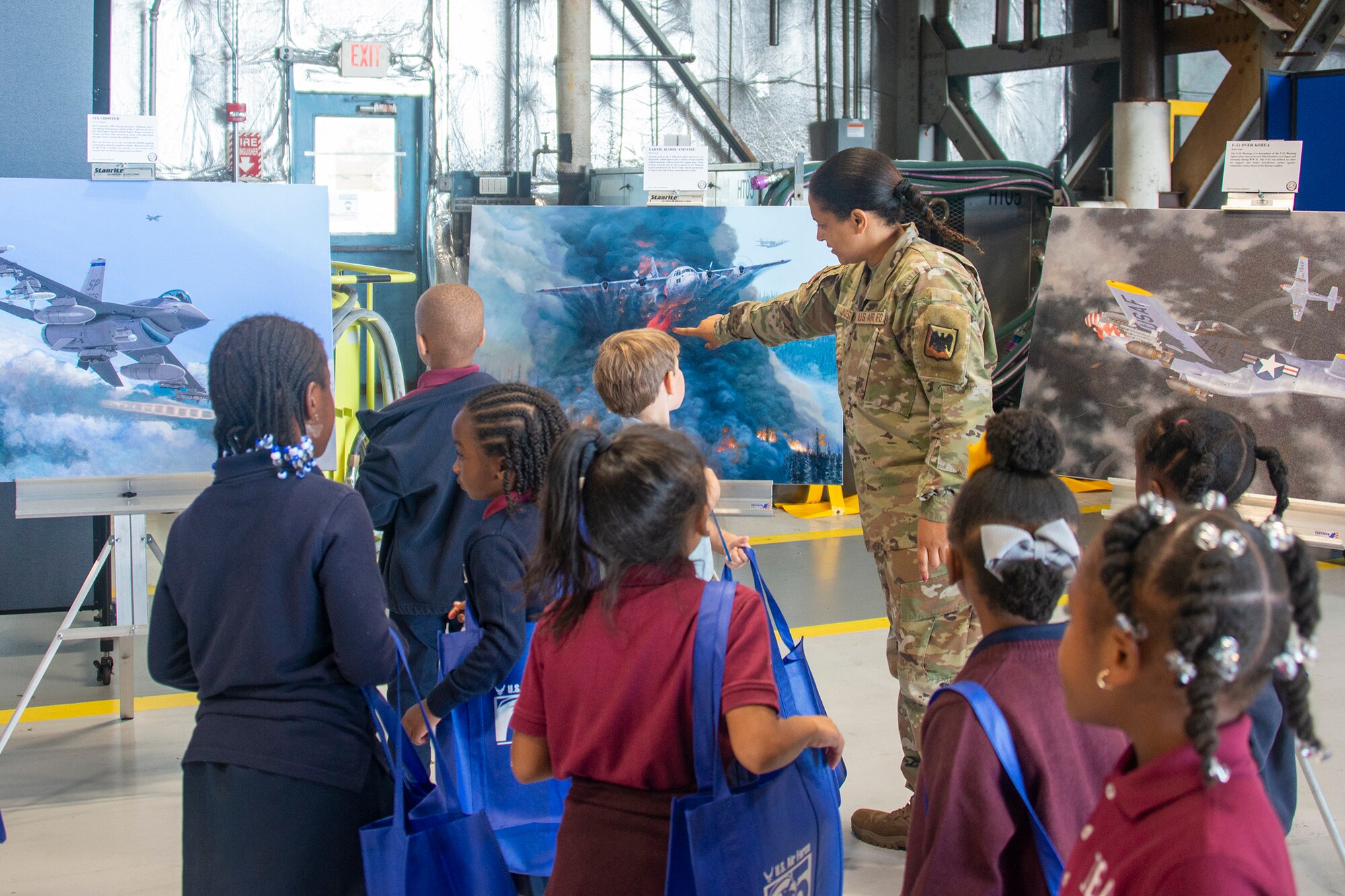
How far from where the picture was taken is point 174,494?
312cm

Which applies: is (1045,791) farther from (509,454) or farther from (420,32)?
(420,32)

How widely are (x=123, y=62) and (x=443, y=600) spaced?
7632 mm

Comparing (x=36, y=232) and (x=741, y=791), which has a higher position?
(x=36, y=232)

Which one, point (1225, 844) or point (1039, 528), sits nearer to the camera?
point (1225, 844)

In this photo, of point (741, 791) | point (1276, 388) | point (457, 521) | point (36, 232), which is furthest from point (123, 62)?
point (741, 791)

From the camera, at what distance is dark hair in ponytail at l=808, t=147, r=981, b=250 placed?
2424 millimetres

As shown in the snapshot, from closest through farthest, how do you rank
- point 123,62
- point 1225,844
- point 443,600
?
point 1225,844 < point 443,600 < point 123,62

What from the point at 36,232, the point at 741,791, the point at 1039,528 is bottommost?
the point at 741,791

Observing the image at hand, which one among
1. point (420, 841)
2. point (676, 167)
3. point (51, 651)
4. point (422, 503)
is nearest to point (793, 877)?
point (420, 841)

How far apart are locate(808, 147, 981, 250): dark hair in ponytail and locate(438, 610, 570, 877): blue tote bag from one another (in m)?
1.20

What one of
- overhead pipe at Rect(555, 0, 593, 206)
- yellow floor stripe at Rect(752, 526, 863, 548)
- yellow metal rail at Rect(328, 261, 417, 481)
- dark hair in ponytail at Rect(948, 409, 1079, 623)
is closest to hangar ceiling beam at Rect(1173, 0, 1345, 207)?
yellow floor stripe at Rect(752, 526, 863, 548)

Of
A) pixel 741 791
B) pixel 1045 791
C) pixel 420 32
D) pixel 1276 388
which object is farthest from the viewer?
pixel 420 32

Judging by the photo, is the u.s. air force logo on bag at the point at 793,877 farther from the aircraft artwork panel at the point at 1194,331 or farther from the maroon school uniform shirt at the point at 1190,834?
the aircraft artwork panel at the point at 1194,331

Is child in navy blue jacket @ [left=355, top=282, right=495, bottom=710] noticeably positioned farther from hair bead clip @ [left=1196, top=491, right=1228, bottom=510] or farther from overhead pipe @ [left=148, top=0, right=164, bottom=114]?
overhead pipe @ [left=148, top=0, right=164, bottom=114]
